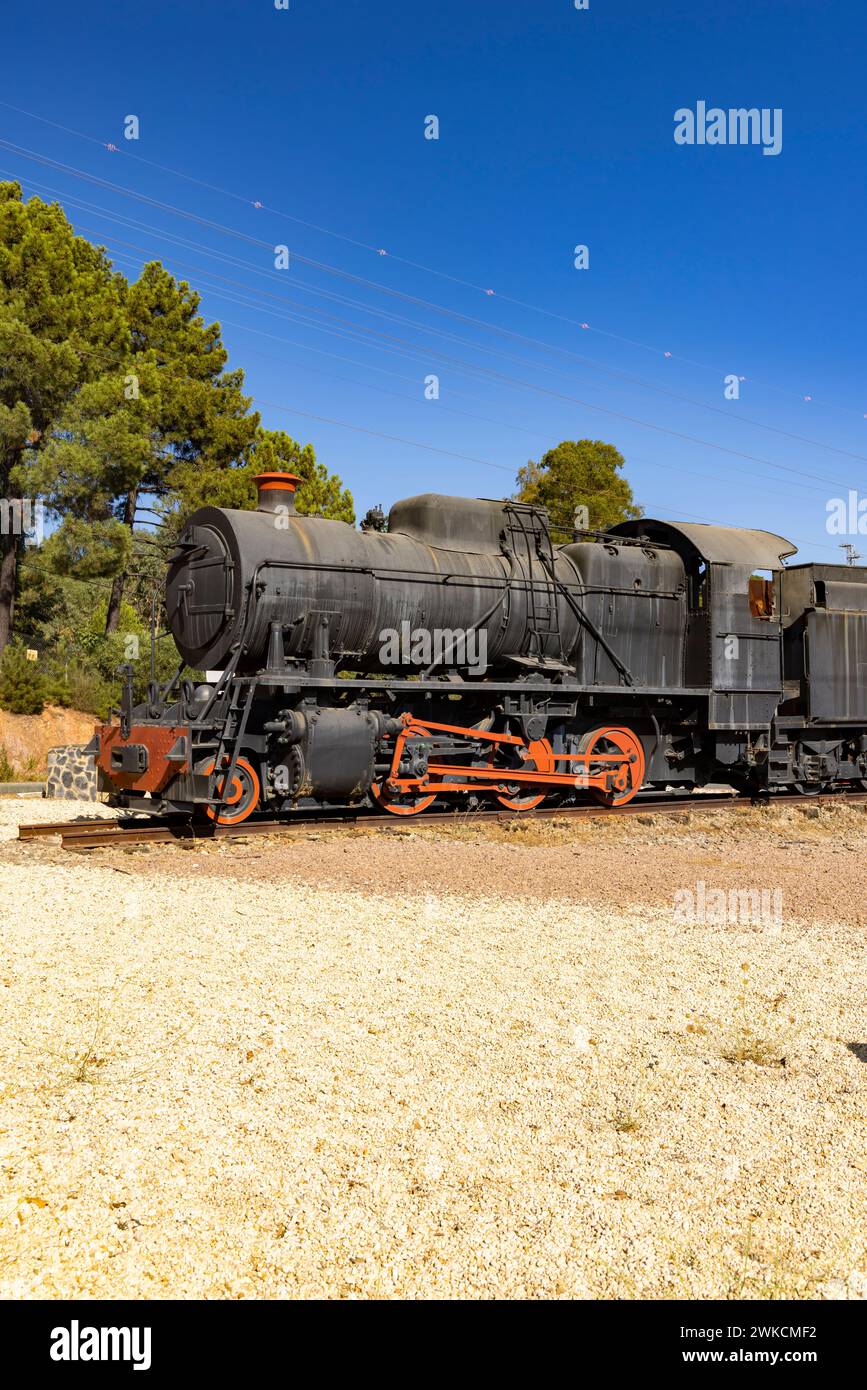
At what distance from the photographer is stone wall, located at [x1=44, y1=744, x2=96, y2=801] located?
16.9m

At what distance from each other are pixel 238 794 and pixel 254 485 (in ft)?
53.5

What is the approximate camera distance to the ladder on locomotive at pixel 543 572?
47.8ft

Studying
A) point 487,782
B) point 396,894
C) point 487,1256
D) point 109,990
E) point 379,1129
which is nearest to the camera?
point 487,1256

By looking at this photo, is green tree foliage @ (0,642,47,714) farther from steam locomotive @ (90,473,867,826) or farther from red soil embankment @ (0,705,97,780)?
steam locomotive @ (90,473,867,826)

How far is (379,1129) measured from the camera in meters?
4.23

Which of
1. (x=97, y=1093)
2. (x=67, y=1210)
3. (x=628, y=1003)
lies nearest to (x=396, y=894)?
(x=628, y=1003)

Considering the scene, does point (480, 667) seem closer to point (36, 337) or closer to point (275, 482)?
point (275, 482)

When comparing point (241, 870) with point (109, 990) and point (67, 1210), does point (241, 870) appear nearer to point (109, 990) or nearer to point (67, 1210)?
point (109, 990)

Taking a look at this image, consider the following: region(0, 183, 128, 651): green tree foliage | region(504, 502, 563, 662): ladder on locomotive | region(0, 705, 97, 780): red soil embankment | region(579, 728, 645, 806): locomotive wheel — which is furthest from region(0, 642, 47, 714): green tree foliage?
region(579, 728, 645, 806): locomotive wheel

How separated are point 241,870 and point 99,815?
528cm

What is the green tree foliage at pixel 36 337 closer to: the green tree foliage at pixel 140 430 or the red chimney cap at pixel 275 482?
the green tree foliage at pixel 140 430

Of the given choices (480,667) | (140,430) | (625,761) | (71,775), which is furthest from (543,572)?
(140,430)

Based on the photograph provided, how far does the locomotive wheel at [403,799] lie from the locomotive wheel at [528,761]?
4.01ft

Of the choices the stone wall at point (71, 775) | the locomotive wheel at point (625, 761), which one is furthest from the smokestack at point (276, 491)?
the stone wall at point (71, 775)
